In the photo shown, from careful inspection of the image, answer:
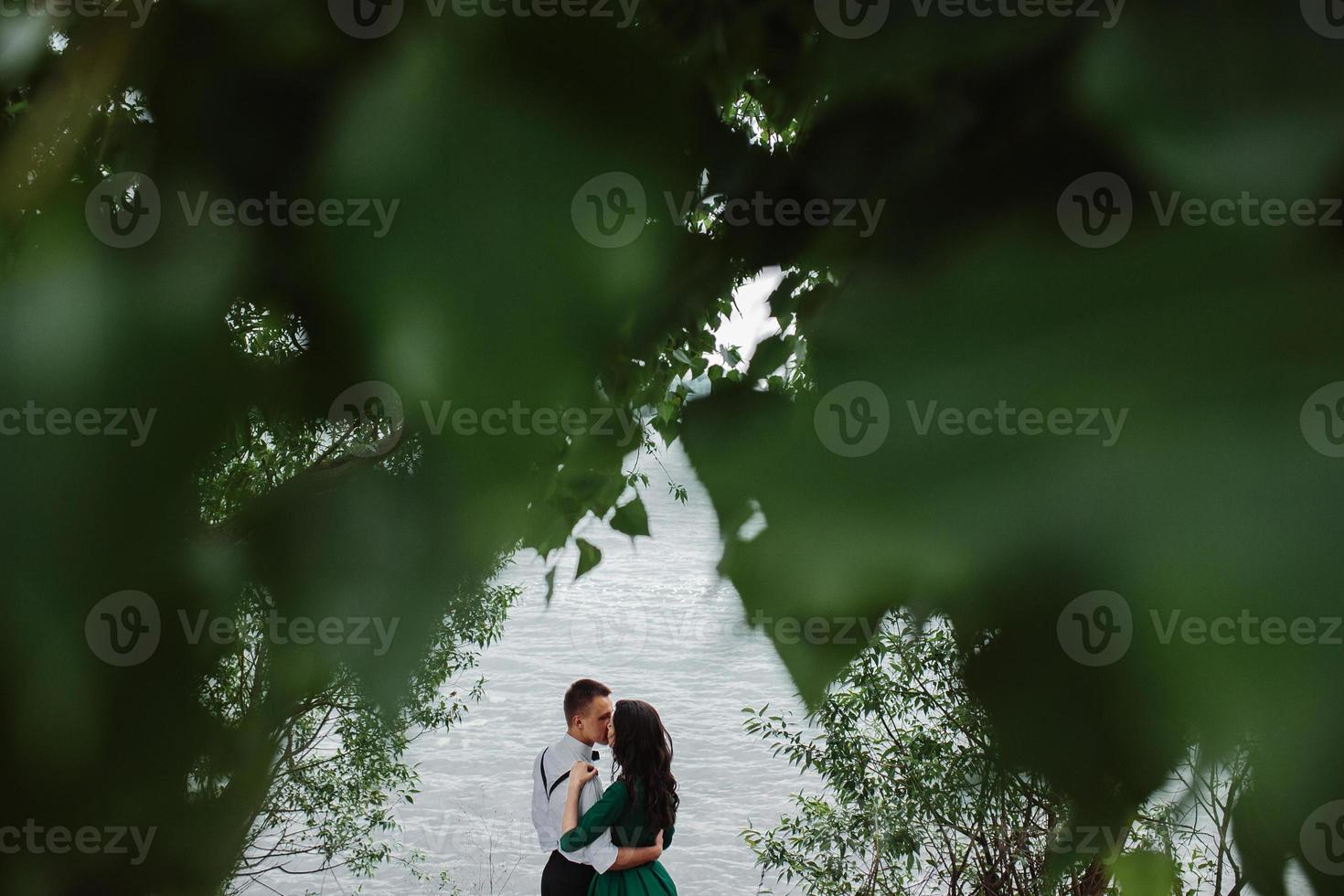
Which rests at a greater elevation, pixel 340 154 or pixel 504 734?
pixel 504 734

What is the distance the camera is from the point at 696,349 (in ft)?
0.74

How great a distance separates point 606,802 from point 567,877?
0.39m

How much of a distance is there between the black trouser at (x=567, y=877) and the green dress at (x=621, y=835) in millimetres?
100

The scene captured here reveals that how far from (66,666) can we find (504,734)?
22.9 ft

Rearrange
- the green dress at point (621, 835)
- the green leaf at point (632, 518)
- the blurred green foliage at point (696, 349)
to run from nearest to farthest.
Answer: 1. the blurred green foliage at point (696, 349)
2. the green leaf at point (632, 518)
3. the green dress at point (621, 835)

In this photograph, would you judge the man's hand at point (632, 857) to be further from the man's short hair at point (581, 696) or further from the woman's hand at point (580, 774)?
the man's short hair at point (581, 696)

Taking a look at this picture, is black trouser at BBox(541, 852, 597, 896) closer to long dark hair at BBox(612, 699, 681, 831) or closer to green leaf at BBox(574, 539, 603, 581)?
long dark hair at BBox(612, 699, 681, 831)

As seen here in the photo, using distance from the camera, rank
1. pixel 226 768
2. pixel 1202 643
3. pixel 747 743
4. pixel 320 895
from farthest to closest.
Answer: pixel 747 743 → pixel 320 895 → pixel 226 768 → pixel 1202 643

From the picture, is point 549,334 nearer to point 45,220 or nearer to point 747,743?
point 45,220

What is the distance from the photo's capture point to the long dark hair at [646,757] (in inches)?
79.3

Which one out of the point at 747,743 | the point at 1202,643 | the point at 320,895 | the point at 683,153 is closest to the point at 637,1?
the point at 683,153

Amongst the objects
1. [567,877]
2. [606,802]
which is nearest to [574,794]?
[606,802]

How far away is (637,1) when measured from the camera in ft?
0.60

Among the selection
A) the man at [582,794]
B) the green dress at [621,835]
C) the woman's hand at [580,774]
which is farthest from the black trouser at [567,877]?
the woman's hand at [580,774]
